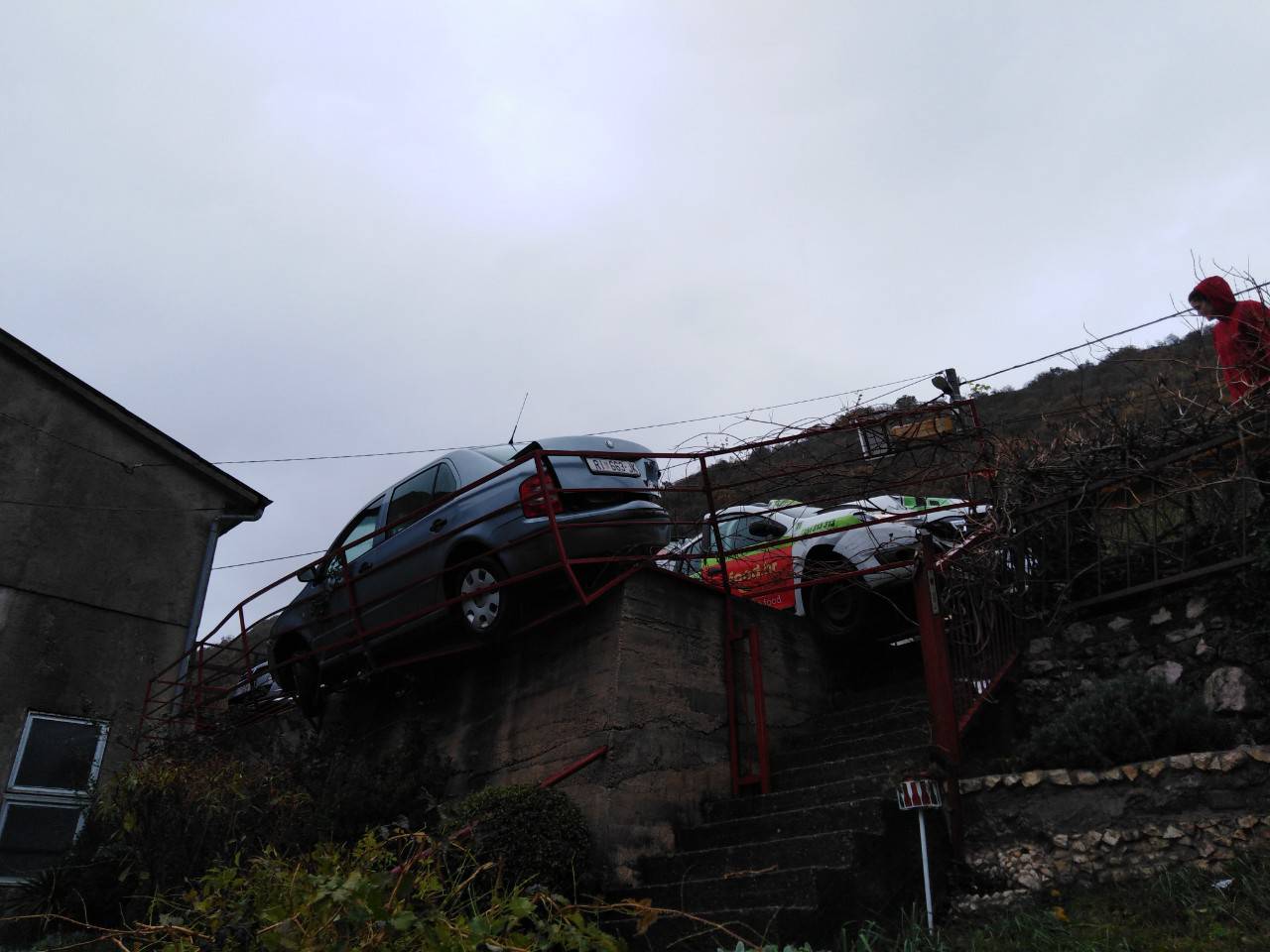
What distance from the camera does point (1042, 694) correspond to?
272 inches

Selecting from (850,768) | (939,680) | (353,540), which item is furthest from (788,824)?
(353,540)

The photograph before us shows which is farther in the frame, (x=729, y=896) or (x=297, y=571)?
(x=297, y=571)

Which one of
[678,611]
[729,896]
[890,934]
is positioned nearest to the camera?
[890,934]

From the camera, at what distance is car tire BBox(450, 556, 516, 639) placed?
7914 millimetres

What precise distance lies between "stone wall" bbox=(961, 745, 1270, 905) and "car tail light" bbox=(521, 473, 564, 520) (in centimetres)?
366

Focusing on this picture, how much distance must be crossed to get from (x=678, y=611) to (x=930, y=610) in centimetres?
220

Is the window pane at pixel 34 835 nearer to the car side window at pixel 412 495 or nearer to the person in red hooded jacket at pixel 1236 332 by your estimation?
the car side window at pixel 412 495

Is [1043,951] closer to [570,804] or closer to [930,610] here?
[930,610]

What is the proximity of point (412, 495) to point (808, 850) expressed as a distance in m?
5.34

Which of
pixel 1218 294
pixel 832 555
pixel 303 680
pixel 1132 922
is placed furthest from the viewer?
pixel 303 680

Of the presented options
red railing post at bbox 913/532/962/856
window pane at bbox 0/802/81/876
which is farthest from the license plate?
window pane at bbox 0/802/81/876

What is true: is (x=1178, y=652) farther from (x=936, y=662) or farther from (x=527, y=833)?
(x=527, y=833)

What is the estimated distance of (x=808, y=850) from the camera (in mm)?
5914

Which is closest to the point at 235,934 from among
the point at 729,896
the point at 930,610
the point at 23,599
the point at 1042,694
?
the point at 729,896
